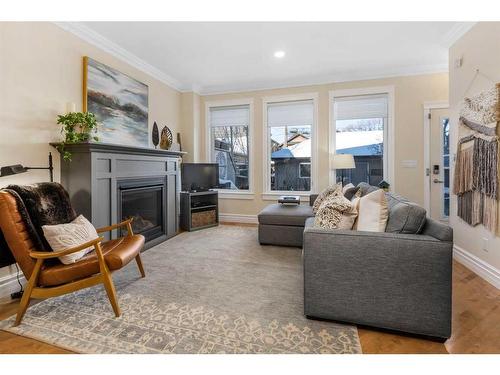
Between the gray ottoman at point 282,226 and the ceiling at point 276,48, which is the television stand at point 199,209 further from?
the ceiling at point 276,48

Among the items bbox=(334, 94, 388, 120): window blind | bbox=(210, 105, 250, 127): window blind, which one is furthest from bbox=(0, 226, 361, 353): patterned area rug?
bbox=(210, 105, 250, 127): window blind

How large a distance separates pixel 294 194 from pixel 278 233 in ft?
5.19

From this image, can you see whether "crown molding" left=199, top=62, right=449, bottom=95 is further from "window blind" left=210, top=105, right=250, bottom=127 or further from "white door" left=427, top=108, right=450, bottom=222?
"white door" left=427, top=108, right=450, bottom=222

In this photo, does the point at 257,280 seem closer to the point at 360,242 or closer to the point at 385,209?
the point at 360,242

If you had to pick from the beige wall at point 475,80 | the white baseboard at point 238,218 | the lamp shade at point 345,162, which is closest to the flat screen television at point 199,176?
the white baseboard at point 238,218

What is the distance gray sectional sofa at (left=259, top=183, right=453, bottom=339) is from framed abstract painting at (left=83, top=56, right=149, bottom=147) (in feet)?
9.76

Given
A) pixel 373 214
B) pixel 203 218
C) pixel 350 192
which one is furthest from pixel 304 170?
pixel 373 214

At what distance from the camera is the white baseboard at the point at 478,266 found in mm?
2426

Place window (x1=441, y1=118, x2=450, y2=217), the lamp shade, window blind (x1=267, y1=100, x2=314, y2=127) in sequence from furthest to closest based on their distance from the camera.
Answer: window blind (x1=267, y1=100, x2=314, y2=127) → the lamp shade → window (x1=441, y1=118, x2=450, y2=217)

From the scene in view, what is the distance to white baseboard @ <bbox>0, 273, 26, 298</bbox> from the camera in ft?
7.54

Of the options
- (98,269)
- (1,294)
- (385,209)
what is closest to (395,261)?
(385,209)

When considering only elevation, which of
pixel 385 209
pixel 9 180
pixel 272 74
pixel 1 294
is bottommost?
pixel 1 294

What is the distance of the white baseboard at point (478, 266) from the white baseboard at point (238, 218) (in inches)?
124
